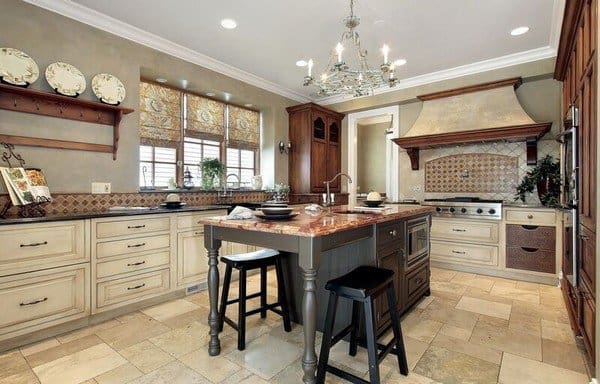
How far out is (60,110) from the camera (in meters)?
2.80

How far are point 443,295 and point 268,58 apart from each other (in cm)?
350

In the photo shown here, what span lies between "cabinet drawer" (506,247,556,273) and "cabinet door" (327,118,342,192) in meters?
2.83

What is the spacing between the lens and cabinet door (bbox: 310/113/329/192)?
5.22 m

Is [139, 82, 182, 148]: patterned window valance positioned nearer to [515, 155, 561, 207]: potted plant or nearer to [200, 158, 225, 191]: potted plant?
[200, 158, 225, 191]: potted plant

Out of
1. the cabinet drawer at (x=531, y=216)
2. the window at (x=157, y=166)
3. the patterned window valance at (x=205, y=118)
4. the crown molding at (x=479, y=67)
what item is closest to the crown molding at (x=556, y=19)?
the crown molding at (x=479, y=67)

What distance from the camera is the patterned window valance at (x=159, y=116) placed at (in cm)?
370

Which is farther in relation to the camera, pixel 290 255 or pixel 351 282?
pixel 290 255

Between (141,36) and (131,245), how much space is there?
87.8 inches

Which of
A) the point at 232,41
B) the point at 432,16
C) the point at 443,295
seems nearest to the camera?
the point at 432,16

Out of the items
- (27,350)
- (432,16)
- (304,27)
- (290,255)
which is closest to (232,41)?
(304,27)

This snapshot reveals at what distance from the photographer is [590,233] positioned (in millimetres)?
1779

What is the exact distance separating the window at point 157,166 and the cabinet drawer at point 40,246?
1.29 metres

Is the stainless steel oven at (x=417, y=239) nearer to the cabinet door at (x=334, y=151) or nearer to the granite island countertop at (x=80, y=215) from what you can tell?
the granite island countertop at (x=80, y=215)

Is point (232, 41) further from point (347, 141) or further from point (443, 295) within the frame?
point (443, 295)
